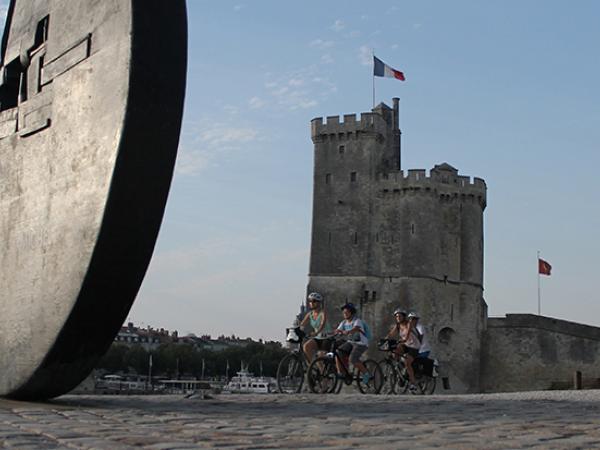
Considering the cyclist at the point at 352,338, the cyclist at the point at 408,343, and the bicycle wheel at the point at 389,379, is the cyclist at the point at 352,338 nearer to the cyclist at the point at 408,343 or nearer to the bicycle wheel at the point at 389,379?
the cyclist at the point at 408,343

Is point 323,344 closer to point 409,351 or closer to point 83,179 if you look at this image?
point 409,351

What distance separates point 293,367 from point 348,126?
34.2 meters

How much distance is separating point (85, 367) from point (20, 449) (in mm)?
2952

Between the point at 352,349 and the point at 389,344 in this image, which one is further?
the point at 389,344

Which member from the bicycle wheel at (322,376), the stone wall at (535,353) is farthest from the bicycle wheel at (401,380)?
the stone wall at (535,353)

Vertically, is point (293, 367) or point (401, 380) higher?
point (293, 367)

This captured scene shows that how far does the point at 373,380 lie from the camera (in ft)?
41.7

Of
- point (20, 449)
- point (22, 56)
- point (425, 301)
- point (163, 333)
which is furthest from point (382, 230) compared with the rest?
point (163, 333)

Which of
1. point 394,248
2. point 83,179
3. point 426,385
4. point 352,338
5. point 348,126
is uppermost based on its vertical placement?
point 348,126

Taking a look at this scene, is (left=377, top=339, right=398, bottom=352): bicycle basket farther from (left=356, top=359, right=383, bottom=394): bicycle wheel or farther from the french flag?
the french flag

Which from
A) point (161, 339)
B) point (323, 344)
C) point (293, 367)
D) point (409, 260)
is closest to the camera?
point (323, 344)

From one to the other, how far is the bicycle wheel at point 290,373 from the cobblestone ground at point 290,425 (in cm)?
394

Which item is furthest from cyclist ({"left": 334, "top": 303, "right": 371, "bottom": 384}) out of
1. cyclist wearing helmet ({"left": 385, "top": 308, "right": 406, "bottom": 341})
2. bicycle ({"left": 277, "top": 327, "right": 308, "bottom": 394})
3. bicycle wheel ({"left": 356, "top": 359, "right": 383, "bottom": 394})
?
cyclist wearing helmet ({"left": 385, "top": 308, "right": 406, "bottom": 341})

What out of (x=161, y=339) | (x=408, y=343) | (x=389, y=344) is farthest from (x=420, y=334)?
(x=161, y=339)
